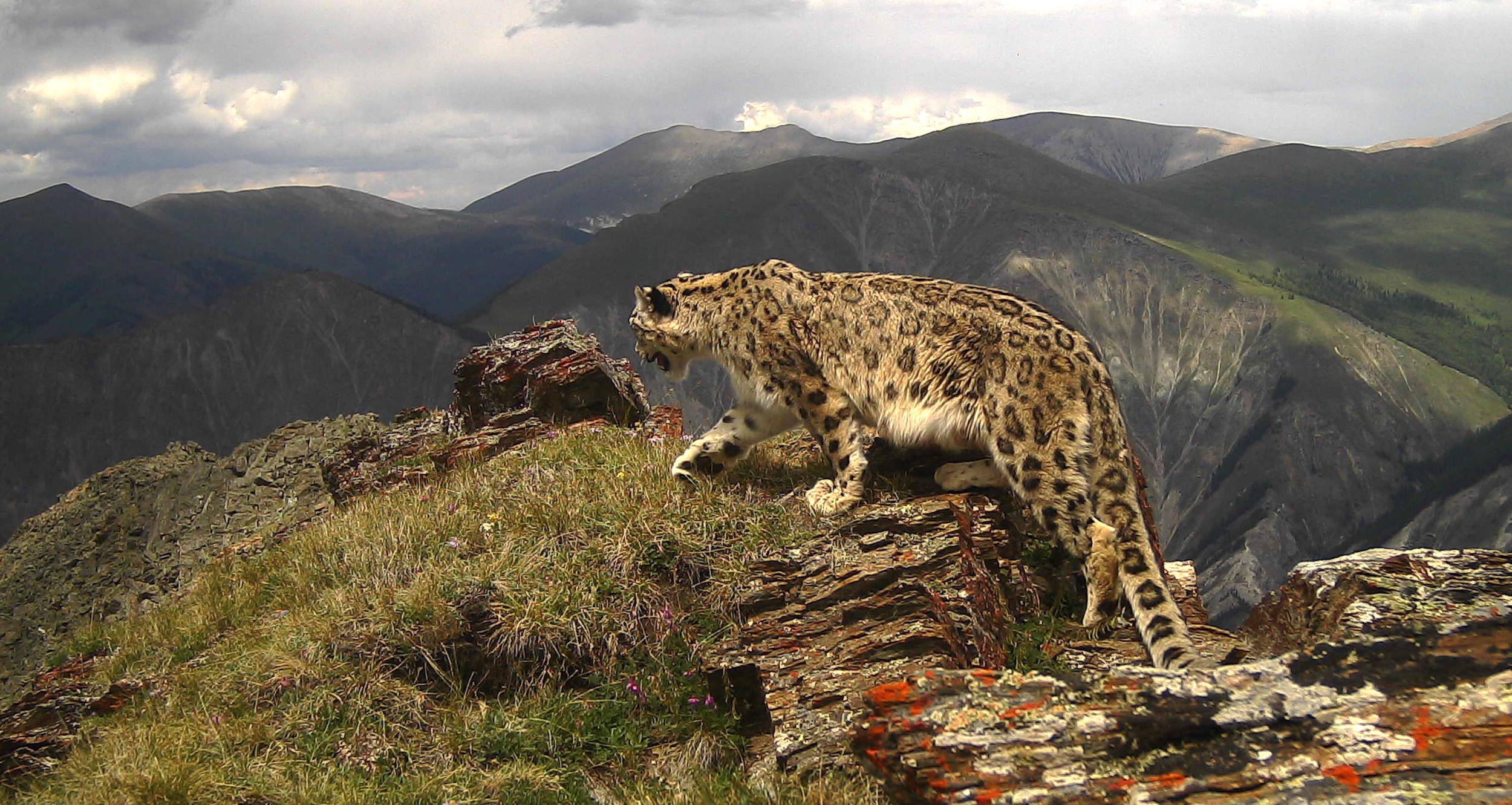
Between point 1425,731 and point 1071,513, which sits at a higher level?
point 1071,513

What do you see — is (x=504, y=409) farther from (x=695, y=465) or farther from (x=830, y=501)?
(x=830, y=501)

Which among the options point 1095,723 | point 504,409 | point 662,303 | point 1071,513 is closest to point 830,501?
point 1071,513

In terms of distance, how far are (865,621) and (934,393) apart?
247cm

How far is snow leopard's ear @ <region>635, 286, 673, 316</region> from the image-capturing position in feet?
39.5

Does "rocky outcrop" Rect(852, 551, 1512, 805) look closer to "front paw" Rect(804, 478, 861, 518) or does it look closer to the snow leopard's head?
"front paw" Rect(804, 478, 861, 518)

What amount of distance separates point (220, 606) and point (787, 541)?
6270 millimetres

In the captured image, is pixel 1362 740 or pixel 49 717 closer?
pixel 1362 740

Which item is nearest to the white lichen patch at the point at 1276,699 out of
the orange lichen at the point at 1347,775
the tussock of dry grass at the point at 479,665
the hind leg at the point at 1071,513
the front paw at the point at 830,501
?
the orange lichen at the point at 1347,775

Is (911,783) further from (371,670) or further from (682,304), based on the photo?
(682,304)

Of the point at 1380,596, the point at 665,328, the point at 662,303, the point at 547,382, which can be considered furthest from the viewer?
the point at 547,382

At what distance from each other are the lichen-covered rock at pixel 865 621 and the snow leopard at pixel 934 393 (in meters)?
0.55

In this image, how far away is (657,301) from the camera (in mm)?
12102

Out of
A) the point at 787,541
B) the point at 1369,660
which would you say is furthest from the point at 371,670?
the point at 1369,660

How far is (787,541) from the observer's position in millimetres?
9148
